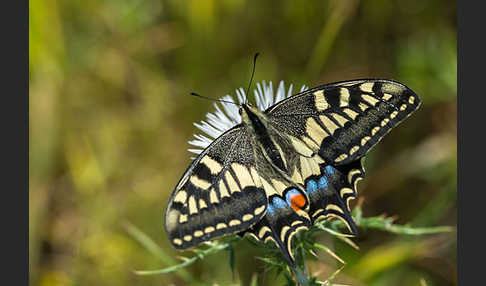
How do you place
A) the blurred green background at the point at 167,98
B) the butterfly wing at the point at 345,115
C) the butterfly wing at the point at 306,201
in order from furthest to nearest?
1. the blurred green background at the point at 167,98
2. the butterfly wing at the point at 345,115
3. the butterfly wing at the point at 306,201

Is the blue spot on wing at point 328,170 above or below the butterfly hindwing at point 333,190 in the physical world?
above

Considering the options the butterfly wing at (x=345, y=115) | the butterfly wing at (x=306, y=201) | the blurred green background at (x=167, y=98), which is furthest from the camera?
the blurred green background at (x=167, y=98)

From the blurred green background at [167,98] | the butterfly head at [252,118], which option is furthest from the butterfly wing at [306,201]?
the blurred green background at [167,98]

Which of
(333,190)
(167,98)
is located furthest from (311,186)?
(167,98)

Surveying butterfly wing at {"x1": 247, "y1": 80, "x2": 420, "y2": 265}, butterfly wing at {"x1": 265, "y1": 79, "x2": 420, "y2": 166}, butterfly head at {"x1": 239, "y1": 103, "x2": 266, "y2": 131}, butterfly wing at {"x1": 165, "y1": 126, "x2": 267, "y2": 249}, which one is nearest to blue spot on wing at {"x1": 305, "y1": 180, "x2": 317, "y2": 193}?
butterfly wing at {"x1": 247, "y1": 80, "x2": 420, "y2": 265}

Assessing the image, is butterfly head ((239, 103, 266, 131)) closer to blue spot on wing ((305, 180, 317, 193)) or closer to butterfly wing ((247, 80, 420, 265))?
butterfly wing ((247, 80, 420, 265))

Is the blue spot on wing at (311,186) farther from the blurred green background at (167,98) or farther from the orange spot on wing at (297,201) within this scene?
the blurred green background at (167,98)

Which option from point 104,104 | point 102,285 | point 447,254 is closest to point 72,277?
point 102,285
